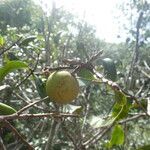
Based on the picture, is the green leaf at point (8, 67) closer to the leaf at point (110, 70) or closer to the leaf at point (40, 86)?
the leaf at point (40, 86)

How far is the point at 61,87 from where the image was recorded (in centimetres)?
125

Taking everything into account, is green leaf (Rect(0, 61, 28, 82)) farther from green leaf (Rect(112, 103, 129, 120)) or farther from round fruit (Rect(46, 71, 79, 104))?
green leaf (Rect(112, 103, 129, 120))

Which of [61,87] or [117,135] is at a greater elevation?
[61,87]

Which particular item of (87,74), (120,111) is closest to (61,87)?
(87,74)

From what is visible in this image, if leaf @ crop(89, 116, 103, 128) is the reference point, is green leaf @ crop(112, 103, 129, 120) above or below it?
above

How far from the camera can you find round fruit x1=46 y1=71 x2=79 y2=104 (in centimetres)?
124

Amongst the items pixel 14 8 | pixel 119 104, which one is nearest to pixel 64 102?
pixel 119 104

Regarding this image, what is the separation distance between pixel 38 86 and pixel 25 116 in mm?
492

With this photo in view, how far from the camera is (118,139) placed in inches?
52.4

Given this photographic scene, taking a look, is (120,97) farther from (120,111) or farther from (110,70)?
(110,70)

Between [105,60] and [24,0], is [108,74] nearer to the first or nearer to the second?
[105,60]

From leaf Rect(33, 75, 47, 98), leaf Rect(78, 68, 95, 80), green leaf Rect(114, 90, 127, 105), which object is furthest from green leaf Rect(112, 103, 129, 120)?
leaf Rect(33, 75, 47, 98)

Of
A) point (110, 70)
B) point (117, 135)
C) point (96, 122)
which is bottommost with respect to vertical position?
point (117, 135)

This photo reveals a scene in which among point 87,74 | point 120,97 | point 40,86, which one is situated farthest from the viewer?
point 40,86
